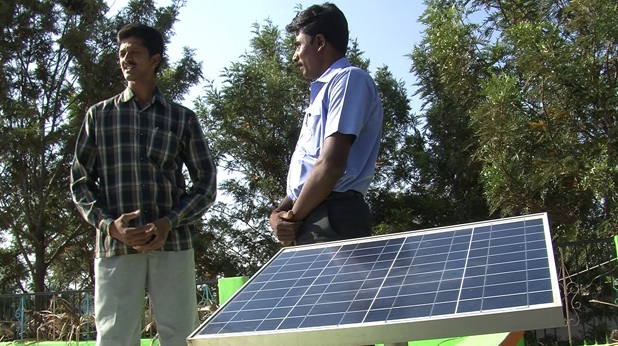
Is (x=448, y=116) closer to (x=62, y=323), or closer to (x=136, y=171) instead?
(x=62, y=323)

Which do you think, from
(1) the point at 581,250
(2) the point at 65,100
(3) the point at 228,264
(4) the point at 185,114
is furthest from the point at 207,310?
(2) the point at 65,100

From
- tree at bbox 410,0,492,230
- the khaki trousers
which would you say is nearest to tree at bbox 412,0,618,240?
tree at bbox 410,0,492,230

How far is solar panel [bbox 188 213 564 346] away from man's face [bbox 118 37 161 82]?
4.29ft

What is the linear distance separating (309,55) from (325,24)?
14 cm

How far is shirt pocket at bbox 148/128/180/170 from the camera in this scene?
9.52 ft

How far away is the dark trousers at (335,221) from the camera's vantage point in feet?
7.72

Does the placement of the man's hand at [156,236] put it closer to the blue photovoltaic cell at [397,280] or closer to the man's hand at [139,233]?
the man's hand at [139,233]

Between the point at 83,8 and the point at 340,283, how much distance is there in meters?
12.3

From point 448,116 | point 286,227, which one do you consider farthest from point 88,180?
point 448,116

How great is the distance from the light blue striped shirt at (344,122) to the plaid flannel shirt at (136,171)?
0.54m

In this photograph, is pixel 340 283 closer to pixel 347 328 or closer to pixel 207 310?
pixel 347 328

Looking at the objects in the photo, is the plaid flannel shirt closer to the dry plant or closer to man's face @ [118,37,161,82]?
man's face @ [118,37,161,82]

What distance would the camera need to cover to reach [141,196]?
2.83 m

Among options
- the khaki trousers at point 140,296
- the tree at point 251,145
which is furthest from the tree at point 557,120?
the khaki trousers at point 140,296
